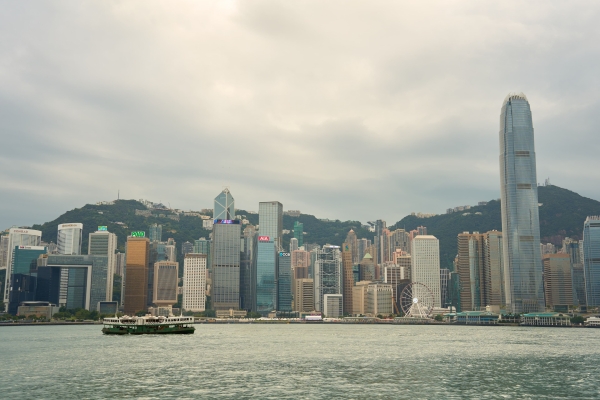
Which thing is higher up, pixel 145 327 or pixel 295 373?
pixel 145 327

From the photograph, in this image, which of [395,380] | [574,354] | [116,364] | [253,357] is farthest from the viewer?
[574,354]

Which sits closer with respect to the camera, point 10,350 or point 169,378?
point 169,378

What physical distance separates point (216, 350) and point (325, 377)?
142 feet

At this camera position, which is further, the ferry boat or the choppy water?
the ferry boat

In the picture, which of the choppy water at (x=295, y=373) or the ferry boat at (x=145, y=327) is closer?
the choppy water at (x=295, y=373)

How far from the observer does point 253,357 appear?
96.0 meters

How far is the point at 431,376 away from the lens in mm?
72688

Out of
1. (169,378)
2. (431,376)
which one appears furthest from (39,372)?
(431,376)

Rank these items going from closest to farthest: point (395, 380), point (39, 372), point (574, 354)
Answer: point (395, 380) < point (39, 372) < point (574, 354)

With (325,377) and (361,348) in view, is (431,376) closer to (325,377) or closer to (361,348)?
(325,377)

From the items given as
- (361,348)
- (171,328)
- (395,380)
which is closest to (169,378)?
(395,380)

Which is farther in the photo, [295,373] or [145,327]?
[145,327]

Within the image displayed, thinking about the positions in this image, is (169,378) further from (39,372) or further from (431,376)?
(431,376)

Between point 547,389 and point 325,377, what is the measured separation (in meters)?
24.2
